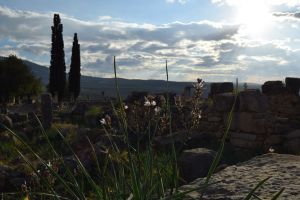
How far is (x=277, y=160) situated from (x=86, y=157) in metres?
6.70

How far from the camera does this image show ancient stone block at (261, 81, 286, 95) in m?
17.1

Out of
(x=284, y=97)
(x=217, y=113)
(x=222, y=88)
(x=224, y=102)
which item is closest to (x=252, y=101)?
(x=224, y=102)

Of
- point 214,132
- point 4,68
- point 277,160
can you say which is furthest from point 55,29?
point 277,160

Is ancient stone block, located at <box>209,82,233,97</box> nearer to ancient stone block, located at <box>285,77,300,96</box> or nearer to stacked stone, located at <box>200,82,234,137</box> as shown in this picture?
ancient stone block, located at <box>285,77,300,96</box>

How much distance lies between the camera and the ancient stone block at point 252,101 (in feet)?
41.5

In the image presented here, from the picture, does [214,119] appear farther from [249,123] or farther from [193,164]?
[193,164]

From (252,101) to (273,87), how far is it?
4814 millimetres

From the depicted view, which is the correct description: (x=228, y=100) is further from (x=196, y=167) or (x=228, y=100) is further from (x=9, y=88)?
(x=9, y=88)

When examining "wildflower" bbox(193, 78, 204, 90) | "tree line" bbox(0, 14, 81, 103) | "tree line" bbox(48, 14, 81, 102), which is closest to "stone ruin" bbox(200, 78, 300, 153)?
"wildflower" bbox(193, 78, 204, 90)

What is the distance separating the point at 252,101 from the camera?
41.6 ft

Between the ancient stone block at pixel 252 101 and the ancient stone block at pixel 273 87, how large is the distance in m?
4.43

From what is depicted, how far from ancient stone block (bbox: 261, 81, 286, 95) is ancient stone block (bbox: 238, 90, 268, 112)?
14.5ft

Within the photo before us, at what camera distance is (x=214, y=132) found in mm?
13836

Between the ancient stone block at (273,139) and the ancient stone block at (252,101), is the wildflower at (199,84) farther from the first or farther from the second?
the ancient stone block at (252,101)
